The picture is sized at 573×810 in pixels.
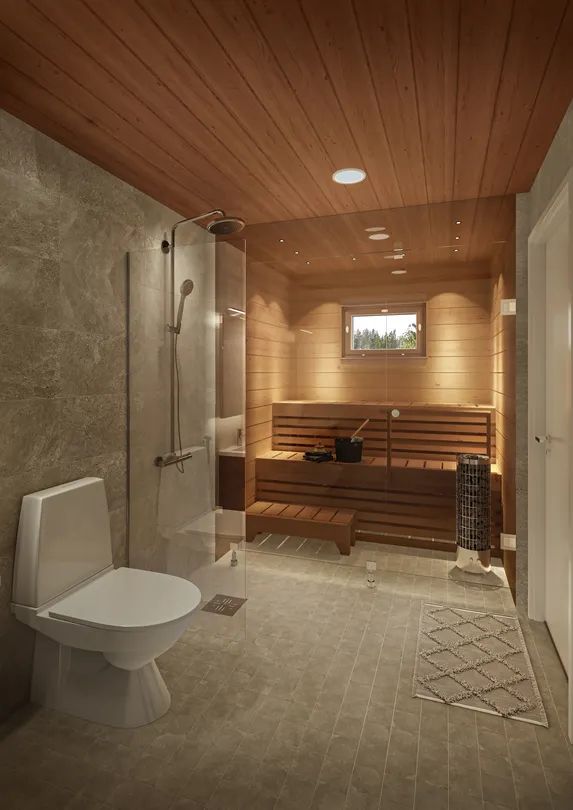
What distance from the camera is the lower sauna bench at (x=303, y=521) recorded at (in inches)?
132

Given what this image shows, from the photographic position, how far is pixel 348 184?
2.62 meters

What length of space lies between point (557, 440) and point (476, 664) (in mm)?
1070

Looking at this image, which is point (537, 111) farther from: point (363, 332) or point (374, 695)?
point (374, 695)

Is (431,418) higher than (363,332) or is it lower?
lower

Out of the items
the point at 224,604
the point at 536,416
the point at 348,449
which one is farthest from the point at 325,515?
the point at 536,416

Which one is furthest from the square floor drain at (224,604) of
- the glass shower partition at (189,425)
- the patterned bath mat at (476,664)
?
the patterned bath mat at (476,664)

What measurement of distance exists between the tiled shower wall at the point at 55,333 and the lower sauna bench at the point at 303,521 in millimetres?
1182

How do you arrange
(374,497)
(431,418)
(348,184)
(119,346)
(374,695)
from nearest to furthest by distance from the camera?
(374,695)
(119,346)
(348,184)
(431,418)
(374,497)

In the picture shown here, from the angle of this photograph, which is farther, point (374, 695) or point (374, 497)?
point (374, 497)

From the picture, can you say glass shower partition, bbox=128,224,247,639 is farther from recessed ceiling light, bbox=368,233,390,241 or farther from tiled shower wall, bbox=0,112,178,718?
recessed ceiling light, bbox=368,233,390,241

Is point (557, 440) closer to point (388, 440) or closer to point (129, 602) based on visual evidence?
point (388, 440)

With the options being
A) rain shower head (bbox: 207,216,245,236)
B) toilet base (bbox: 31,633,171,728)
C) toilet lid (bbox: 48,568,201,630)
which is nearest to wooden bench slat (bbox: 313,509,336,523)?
toilet lid (bbox: 48,568,201,630)

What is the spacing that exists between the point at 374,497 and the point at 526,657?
127 centimetres

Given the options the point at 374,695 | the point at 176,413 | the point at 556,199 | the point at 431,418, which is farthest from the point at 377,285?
the point at 374,695
